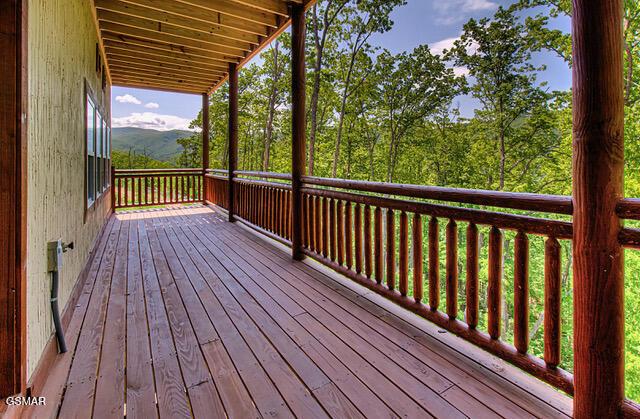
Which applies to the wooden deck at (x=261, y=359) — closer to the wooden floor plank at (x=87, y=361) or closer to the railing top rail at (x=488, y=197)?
the wooden floor plank at (x=87, y=361)

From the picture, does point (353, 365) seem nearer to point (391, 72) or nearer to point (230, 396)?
point (230, 396)

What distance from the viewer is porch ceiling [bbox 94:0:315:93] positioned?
3762 millimetres

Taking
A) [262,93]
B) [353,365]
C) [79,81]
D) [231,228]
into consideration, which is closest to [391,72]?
[262,93]

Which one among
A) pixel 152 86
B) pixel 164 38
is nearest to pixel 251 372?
pixel 164 38

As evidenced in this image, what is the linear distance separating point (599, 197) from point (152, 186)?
8.51 metres

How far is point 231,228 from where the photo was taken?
539cm

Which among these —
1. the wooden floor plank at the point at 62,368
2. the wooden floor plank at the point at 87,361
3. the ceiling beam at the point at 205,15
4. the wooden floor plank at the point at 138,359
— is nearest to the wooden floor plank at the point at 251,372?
the wooden floor plank at the point at 138,359

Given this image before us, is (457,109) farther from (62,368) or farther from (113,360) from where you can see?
(62,368)

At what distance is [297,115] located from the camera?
362 centimetres

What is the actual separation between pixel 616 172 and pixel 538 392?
1026 millimetres

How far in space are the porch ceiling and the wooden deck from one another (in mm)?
3114

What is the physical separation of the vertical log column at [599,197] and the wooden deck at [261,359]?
32 centimetres

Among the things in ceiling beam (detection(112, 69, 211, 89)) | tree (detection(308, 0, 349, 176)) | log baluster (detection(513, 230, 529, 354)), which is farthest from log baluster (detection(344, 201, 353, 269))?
tree (detection(308, 0, 349, 176))

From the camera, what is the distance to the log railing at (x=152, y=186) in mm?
7449
